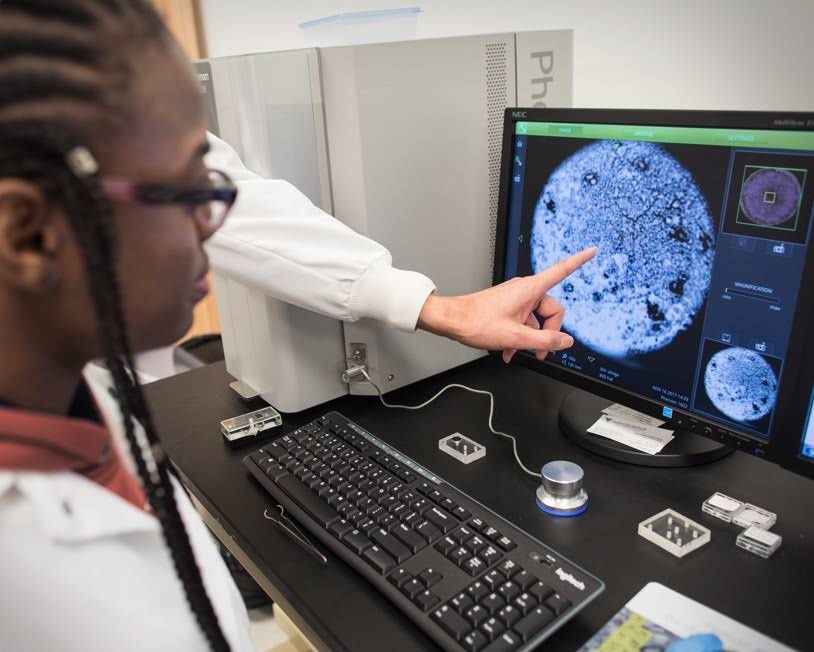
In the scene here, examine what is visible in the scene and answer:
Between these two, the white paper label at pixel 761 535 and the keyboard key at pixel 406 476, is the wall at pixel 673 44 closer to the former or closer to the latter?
the white paper label at pixel 761 535

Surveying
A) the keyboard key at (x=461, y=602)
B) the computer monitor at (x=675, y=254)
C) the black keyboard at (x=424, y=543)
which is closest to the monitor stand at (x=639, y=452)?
the computer monitor at (x=675, y=254)

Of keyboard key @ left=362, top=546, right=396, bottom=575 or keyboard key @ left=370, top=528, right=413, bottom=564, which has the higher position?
keyboard key @ left=370, top=528, right=413, bottom=564

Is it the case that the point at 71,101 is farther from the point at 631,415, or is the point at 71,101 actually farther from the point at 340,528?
the point at 631,415

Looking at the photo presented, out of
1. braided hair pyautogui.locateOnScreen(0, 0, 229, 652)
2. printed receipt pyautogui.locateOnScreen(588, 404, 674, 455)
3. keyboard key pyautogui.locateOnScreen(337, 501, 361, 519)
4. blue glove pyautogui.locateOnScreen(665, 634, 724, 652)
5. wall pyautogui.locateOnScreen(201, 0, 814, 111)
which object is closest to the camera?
braided hair pyautogui.locateOnScreen(0, 0, 229, 652)

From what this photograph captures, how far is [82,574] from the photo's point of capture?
51 centimetres

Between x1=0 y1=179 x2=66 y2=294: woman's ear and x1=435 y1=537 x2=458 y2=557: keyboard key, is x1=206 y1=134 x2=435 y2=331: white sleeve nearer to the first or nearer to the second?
x1=435 y1=537 x2=458 y2=557: keyboard key

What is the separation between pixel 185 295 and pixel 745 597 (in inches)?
22.4

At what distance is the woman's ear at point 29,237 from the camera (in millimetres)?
403

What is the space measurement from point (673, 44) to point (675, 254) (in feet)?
1.81

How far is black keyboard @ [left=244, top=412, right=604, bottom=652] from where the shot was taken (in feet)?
1.94

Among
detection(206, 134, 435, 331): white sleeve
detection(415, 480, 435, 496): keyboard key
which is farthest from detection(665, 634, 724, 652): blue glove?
detection(206, 134, 435, 331): white sleeve

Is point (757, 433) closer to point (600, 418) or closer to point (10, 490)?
point (600, 418)

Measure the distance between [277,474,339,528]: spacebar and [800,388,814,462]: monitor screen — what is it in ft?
1.59

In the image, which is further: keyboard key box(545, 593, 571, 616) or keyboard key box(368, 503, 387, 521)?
keyboard key box(368, 503, 387, 521)
